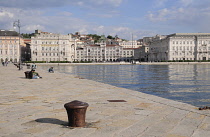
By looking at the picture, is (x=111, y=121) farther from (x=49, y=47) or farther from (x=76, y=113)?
(x=49, y=47)

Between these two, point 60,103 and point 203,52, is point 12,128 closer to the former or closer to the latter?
point 60,103

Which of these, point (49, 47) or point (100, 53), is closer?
point (49, 47)

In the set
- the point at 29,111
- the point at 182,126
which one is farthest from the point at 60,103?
the point at 182,126

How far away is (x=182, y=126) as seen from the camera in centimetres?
577

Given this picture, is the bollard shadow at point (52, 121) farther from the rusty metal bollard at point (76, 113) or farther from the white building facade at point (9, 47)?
the white building facade at point (9, 47)

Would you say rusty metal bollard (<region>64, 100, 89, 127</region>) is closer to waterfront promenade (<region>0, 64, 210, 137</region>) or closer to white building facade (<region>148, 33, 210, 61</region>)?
waterfront promenade (<region>0, 64, 210, 137</region>)

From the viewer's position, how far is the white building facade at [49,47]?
110562mm

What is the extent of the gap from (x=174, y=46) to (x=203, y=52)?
13.7 metres

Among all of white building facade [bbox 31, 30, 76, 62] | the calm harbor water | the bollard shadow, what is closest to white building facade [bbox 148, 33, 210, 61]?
white building facade [bbox 31, 30, 76, 62]

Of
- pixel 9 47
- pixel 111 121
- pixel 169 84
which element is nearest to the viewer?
pixel 111 121

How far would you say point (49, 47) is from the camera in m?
111

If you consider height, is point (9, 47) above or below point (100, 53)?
above

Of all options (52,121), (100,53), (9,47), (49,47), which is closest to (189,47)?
(100,53)

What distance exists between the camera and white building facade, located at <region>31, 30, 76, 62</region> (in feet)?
363
